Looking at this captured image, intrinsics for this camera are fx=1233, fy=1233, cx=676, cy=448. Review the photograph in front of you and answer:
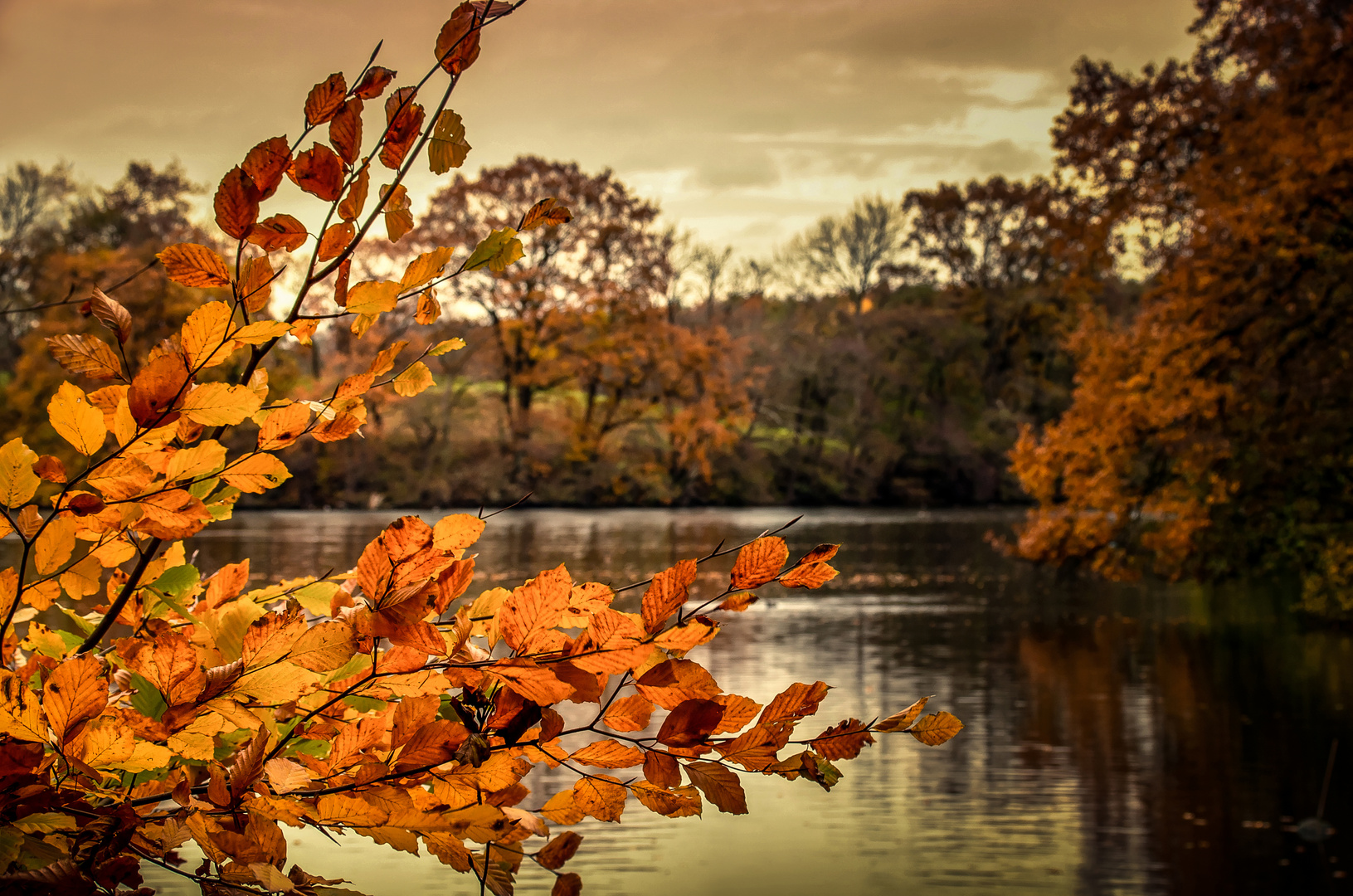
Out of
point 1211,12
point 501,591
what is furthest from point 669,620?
point 1211,12

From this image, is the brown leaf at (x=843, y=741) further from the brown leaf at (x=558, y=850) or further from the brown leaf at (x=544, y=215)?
the brown leaf at (x=544, y=215)

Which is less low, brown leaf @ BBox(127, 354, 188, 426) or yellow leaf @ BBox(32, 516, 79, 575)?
brown leaf @ BBox(127, 354, 188, 426)

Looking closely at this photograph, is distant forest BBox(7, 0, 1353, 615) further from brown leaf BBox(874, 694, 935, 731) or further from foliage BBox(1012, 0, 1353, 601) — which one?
brown leaf BBox(874, 694, 935, 731)

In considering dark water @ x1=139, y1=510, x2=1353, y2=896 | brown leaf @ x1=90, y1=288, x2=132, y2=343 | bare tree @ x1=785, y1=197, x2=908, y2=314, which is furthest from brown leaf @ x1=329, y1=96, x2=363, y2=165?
bare tree @ x1=785, y1=197, x2=908, y2=314

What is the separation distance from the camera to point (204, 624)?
1.08 m

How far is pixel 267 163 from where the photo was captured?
38.4 inches

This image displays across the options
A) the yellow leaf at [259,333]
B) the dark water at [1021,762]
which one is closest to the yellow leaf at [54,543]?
the yellow leaf at [259,333]

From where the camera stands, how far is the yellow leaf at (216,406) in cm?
89

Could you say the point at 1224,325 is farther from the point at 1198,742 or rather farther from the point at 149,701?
the point at 149,701

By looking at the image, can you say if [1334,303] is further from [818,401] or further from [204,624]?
[818,401]

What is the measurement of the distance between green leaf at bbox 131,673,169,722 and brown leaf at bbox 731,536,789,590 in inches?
17.6

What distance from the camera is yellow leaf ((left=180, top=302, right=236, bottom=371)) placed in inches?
34.8

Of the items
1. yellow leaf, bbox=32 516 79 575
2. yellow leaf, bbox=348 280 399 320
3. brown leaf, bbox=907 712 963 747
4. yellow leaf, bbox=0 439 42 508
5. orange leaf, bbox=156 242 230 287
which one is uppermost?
orange leaf, bbox=156 242 230 287

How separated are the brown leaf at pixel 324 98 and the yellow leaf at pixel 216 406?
248 mm
